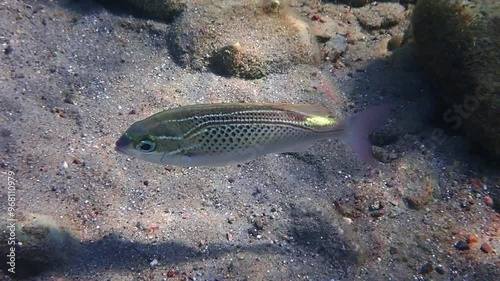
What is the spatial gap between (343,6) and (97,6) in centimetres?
425

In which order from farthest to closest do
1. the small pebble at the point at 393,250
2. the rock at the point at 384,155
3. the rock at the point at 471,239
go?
the rock at the point at 384,155, the rock at the point at 471,239, the small pebble at the point at 393,250

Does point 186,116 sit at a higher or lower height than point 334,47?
lower

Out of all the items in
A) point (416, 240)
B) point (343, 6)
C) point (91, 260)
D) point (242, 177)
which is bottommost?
point (91, 260)

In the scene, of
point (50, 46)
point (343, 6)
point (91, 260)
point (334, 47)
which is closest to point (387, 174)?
point (334, 47)

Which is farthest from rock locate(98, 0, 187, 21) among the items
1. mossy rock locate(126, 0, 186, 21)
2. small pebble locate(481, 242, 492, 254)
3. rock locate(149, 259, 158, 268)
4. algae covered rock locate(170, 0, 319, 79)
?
small pebble locate(481, 242, 492, 254)

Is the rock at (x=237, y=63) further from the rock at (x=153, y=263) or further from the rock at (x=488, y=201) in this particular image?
the rock at (x=488, y=201)

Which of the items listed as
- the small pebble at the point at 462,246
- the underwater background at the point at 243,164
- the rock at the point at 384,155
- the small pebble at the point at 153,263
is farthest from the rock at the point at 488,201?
the small pebble at the point at 153,263

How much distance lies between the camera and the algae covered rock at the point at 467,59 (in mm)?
4363

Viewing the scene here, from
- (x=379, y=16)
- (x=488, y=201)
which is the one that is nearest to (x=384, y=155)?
(x=488, y=201)

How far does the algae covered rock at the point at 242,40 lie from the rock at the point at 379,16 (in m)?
1.61

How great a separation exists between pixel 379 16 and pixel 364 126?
4.51 metres

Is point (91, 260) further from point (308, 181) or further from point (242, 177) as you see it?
point (308, 181)

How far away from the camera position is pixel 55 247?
11.2ft

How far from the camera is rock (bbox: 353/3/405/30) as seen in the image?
693cm
